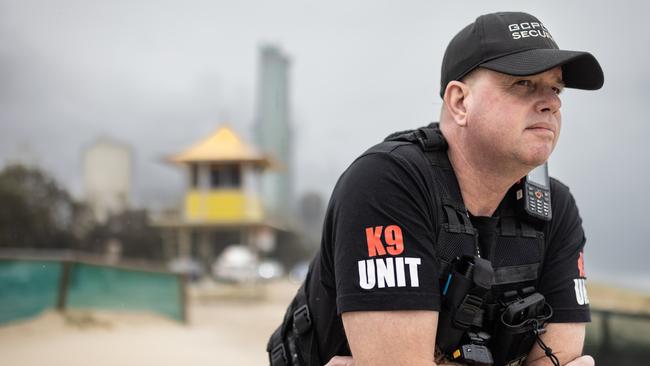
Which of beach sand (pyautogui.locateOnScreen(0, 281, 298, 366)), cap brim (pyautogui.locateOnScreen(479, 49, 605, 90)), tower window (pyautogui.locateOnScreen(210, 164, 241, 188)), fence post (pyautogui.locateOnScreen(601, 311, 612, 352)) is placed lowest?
beach sand (pyautogui.locateOnScreen(0, 281, 298, 366))

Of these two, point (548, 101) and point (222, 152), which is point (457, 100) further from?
point (222, 152)

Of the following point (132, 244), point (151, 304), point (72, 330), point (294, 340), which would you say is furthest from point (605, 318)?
point (132, 244)

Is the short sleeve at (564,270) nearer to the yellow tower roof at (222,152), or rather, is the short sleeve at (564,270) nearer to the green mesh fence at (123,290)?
the green mesh fence at (123,290)

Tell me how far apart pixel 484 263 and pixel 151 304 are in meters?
12.1

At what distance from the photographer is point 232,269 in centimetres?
3675

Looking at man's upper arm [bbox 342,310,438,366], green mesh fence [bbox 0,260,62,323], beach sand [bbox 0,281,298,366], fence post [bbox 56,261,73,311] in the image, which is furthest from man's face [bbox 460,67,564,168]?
fence post [bbox 56,261,73,311]

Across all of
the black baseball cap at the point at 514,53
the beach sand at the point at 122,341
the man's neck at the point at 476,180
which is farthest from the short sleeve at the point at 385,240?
the beach sand at the point at 122,341

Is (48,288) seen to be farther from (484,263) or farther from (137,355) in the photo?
(484,263)

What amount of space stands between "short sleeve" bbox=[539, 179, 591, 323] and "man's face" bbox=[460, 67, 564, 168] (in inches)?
15.8

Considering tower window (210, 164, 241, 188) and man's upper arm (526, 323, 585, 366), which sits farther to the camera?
tower window (210, 164, 241, 188)

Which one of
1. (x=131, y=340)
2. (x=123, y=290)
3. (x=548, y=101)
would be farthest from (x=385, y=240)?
(x=123, y=290)

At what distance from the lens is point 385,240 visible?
1733mm

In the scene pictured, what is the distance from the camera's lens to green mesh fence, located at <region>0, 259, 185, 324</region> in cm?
946

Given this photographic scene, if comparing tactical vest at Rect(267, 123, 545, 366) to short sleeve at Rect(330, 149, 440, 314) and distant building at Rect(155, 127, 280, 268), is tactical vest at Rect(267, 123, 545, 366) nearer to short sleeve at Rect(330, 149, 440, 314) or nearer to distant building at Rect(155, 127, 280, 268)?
short sleeve at Rect(330, 149, 440, 314)
